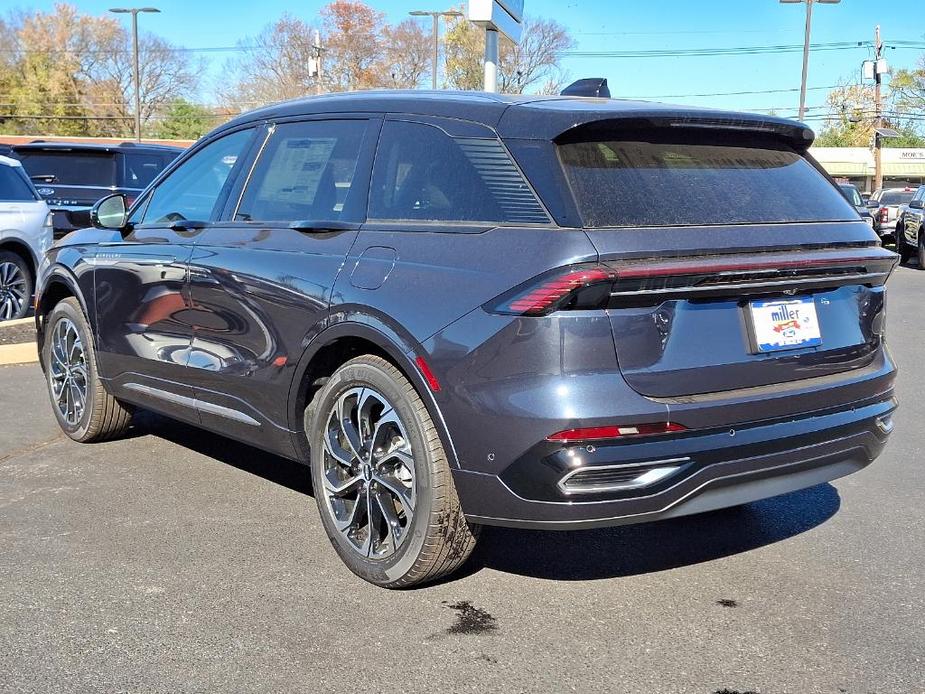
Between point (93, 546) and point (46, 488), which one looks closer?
point (93, 546)

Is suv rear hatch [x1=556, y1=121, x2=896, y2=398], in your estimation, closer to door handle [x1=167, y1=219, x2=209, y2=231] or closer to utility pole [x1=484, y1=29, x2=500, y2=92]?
door handle [x1=167, y1=219, x2=209, y2=231]

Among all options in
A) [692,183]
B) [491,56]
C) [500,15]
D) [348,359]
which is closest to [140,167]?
[491,56]

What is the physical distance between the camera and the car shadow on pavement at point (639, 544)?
408cm

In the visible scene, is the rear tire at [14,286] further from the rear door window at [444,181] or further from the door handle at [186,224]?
the rear door window at [444,181]

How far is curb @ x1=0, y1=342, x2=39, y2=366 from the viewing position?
27.7 ft

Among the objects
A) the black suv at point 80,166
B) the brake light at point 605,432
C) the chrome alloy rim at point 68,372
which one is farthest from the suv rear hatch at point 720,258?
the black suv at point 80,166

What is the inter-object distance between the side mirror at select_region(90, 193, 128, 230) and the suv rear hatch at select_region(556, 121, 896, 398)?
292cm

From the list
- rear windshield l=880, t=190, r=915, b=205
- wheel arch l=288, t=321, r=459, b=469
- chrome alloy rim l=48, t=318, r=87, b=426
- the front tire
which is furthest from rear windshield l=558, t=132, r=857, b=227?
rear windshield l=880, t=190, r=915, b=205

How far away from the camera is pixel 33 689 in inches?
120

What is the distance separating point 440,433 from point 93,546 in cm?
171

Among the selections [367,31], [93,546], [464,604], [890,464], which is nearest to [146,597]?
[93,546]

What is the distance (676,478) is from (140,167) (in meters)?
13.7

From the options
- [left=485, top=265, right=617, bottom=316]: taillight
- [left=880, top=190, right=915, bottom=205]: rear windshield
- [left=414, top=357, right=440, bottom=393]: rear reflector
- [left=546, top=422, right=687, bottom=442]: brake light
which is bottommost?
[left=546, top=422, right=687, bottom=442]: brake light

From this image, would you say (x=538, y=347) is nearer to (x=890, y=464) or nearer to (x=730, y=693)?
(x=730, y=693)
